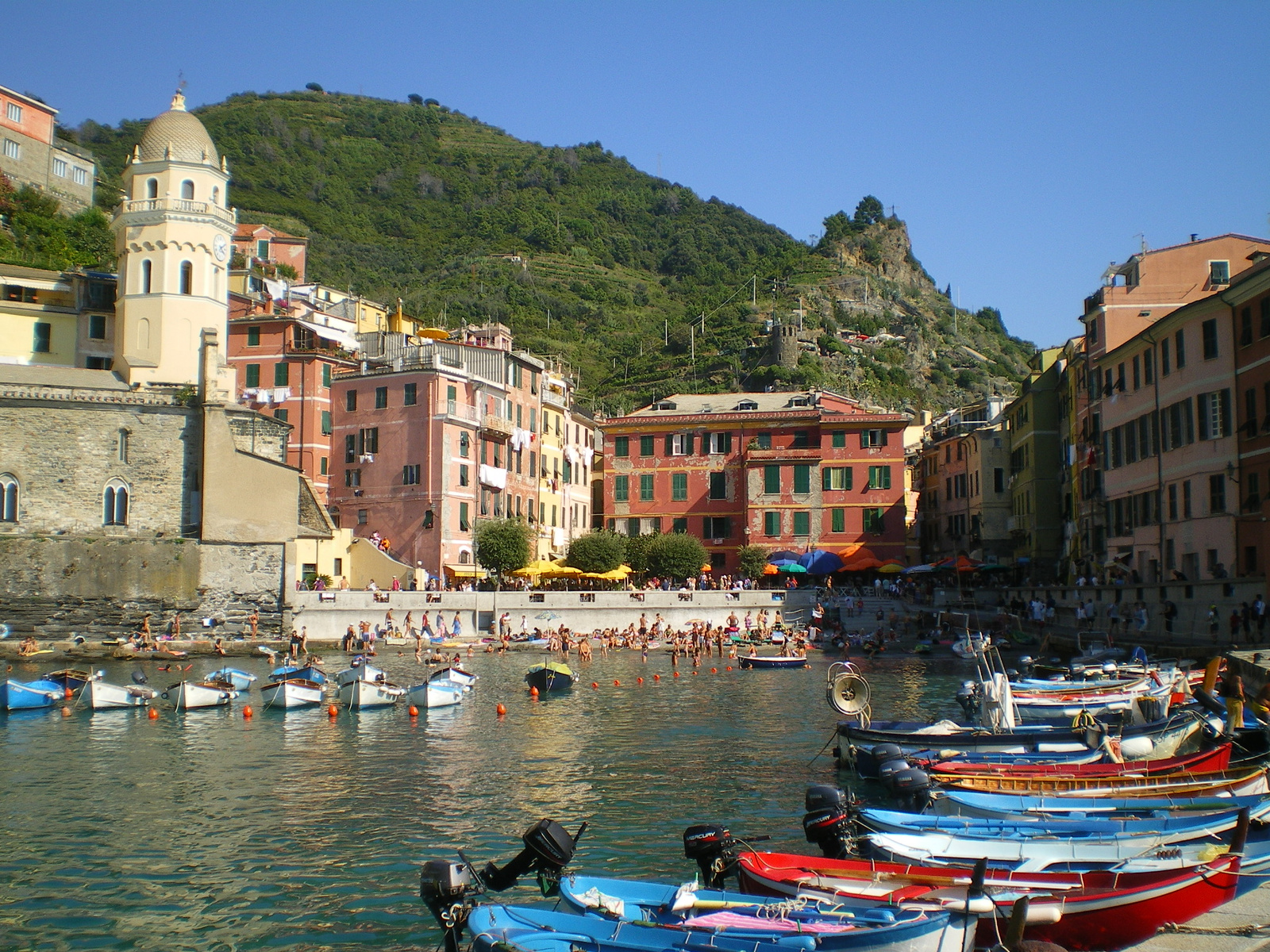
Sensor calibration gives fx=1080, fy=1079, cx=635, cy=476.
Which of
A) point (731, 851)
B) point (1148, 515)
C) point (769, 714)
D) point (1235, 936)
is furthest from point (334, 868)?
point (1148, 515)

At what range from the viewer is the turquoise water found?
47.4 feet

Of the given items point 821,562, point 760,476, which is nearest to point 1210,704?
point 821,562

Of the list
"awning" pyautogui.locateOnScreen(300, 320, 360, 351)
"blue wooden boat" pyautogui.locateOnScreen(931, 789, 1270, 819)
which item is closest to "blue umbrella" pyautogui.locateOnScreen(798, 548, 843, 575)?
"awning" pyautogui.locateOnScreen(300, 320, 360, 351)

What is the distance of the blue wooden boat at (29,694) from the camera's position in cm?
3262

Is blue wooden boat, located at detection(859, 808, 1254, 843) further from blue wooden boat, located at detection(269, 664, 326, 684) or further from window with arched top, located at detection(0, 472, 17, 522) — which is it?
window with arched top, located at detection(0, 472, 17, 522)

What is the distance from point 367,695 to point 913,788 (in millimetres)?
21345

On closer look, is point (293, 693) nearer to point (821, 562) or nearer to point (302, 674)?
Answer: point (302, 674)

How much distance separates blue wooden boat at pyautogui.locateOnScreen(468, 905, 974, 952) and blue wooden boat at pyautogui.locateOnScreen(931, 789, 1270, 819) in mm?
5632

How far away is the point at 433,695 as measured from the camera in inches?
1319

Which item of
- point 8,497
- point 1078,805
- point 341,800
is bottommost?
point 341,800

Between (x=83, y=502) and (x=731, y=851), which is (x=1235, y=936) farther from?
(x=83, y=502)

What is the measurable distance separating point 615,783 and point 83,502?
36830mm

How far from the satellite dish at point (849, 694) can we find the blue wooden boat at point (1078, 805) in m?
6.45

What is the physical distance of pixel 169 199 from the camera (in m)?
54.3
